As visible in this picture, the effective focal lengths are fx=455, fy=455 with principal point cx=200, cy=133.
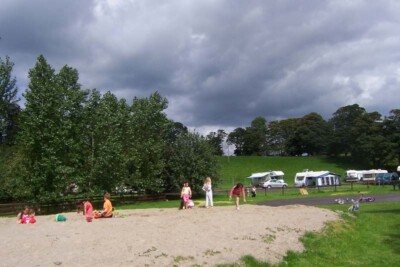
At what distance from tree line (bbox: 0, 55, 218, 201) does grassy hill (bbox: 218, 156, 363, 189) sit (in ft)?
182

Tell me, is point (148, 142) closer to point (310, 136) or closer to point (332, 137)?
point (332, 137)

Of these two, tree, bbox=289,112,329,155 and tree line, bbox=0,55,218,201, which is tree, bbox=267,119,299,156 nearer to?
tree, bbox=289,112,329,155

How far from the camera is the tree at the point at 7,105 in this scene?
4547 centimetres

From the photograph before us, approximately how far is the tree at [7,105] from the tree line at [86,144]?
111 millimetres

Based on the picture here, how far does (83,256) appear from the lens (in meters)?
11.2

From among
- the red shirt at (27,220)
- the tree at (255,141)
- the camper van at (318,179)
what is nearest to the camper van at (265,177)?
the camper van at (318,179)

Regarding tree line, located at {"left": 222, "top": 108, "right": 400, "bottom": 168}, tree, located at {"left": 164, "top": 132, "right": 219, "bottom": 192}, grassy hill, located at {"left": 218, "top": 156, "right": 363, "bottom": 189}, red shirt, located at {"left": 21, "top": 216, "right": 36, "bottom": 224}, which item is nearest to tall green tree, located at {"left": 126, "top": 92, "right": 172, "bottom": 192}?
tree, located at {"left": 164, "top": 132, "right": 219, "bottom": 192}

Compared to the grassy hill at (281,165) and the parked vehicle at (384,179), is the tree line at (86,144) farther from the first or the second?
the grassy hill at (281,165)

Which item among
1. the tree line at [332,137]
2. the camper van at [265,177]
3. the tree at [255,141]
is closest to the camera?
the camper van at [265,177]

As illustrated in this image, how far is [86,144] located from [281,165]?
3312 inches

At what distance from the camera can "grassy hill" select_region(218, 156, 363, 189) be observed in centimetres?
11195

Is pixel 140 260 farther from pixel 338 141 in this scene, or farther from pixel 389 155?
pixel 338 141

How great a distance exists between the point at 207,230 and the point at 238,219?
11.8 feet

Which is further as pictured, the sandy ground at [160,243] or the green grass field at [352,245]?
the green grass field at [352,245]
